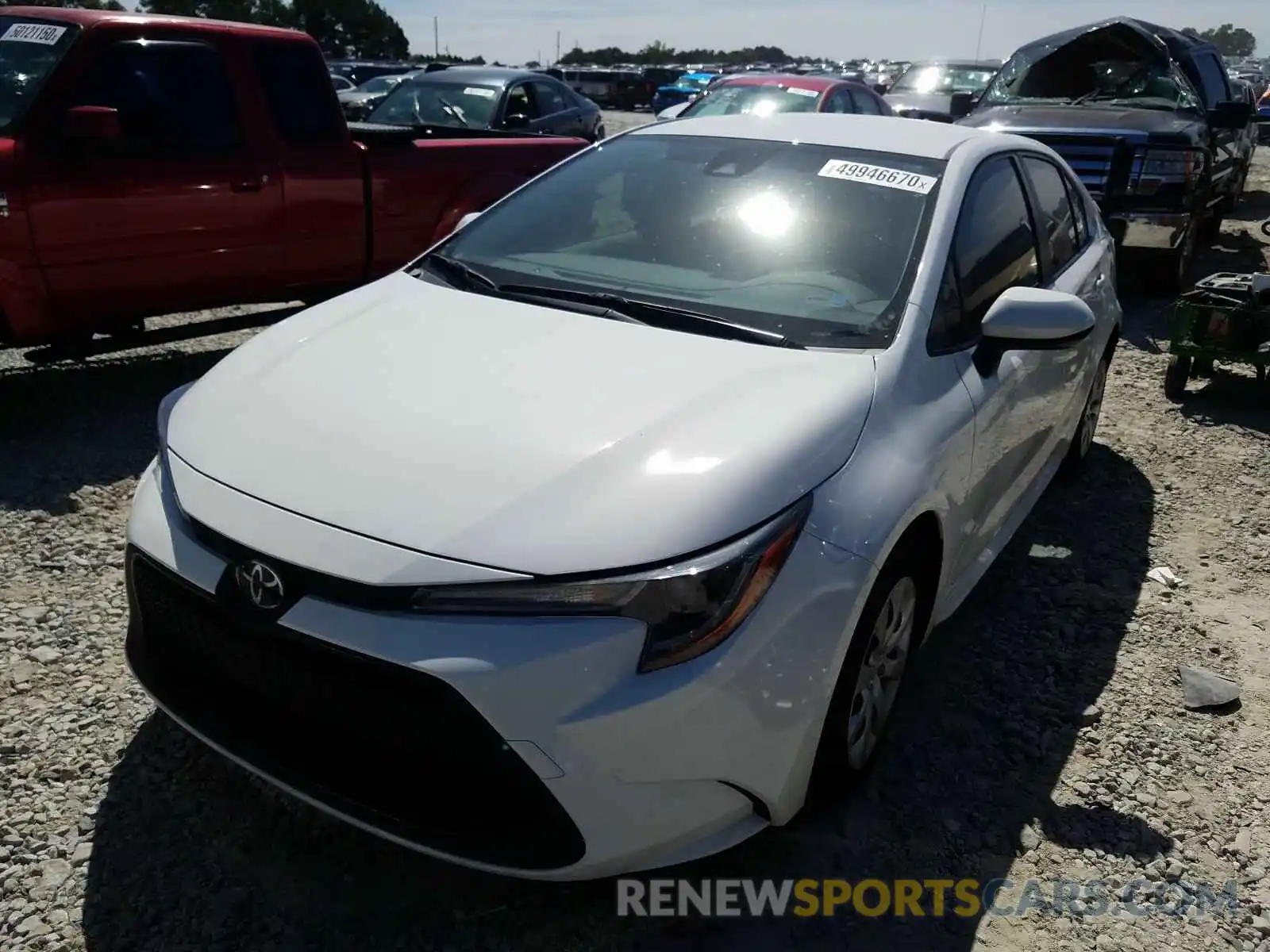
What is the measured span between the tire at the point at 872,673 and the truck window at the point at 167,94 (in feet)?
14.5

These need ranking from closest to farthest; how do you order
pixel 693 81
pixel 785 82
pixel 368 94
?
pixel 785 82, pixel 368 94, pixel 693 81

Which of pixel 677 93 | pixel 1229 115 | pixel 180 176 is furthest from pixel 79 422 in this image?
pixel 677 93

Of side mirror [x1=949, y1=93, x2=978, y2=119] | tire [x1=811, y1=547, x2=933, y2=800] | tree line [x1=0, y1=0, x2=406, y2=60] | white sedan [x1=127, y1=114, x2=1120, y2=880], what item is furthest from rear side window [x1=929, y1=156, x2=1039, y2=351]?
tree line [x1=0, y1=0, x2=406, y2=60]

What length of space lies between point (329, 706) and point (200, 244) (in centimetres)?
405

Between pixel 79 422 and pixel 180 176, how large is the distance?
1.33m

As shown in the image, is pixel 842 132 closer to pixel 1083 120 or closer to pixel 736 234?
pixel 736 234

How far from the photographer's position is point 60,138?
15.8ft

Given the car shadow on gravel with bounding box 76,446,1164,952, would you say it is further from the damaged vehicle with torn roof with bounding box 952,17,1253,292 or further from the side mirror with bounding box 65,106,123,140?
the damaged vehicle with torn roof with bounding box 952,17,1253,292

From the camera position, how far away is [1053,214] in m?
4.12

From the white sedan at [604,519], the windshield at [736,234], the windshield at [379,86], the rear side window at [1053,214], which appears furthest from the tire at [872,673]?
the windshield at [379,86]

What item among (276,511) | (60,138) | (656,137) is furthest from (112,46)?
(276,511)

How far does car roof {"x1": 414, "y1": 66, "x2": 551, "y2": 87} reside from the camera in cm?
994

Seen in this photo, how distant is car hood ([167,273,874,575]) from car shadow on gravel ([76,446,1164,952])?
0.90 meters

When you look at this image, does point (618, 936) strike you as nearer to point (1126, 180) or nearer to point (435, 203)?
point (435, 203)
